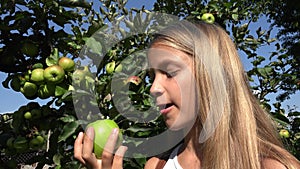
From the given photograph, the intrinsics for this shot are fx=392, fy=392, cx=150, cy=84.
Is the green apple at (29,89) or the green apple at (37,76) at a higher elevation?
the green apple at (37,76)

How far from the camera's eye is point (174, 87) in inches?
38.5

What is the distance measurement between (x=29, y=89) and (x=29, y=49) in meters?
0.15

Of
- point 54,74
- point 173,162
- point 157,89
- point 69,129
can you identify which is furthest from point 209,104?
point 54,74

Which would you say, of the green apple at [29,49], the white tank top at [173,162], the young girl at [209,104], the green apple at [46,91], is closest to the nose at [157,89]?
the young girl at [209,104]

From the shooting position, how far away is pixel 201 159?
3.71 ft

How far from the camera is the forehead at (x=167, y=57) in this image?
103cm

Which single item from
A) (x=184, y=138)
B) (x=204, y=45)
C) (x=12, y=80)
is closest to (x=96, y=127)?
(x=184, y=138)

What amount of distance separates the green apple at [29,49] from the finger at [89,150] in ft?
1.97

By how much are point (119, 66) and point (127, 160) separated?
34cm

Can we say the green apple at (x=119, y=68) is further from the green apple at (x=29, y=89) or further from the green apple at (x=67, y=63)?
the green apple at (x=29, y=89)

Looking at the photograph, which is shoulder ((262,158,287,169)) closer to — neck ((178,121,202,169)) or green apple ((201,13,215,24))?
neck ((178,121,202,169))

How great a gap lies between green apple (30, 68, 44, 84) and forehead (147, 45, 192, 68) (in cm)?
52

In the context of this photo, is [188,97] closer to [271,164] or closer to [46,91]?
[271,164]

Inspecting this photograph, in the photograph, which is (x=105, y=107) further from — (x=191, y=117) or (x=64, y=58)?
(x=191, y=117)
